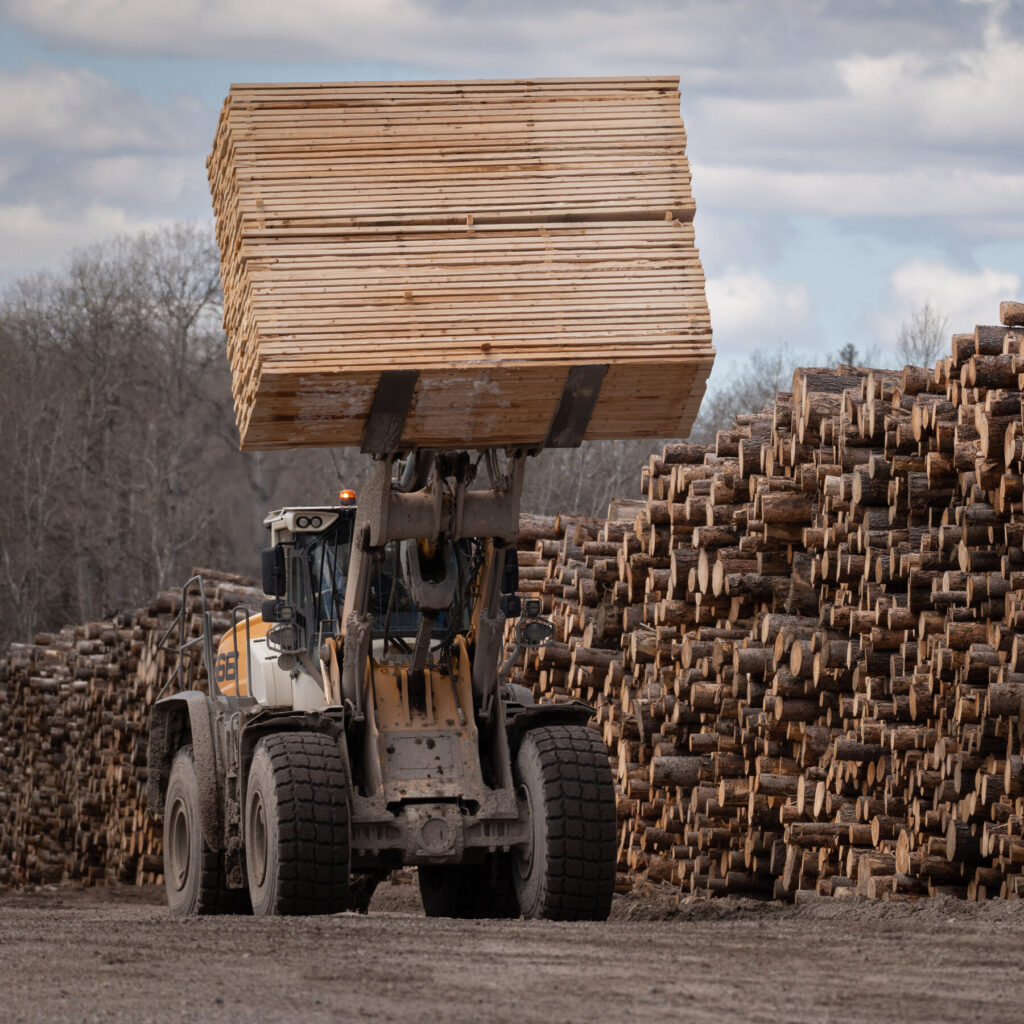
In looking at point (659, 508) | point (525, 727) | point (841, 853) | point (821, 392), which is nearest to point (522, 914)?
point (525, 727)

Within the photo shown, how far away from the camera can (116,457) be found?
4706 centimetres

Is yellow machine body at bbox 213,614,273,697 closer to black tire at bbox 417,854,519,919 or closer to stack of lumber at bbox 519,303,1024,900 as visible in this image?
black tire at bbox 417,854,519,919

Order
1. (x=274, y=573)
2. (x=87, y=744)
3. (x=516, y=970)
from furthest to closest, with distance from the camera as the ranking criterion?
(x=87, y=744) < (x=274, y=573) < (x=516, y=970)

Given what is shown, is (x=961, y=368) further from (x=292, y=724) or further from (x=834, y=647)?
(x=292, y=724)

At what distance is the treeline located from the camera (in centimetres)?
4472

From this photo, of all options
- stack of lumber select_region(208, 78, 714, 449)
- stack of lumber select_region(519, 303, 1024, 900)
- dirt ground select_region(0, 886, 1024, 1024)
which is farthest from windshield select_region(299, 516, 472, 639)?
stack of lumber select_region(519, 303, 1024, 900)

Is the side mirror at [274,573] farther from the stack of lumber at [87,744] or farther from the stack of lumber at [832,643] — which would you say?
the stack of lumber at [87,744]

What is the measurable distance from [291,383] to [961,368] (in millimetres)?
4232

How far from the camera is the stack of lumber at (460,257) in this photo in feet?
28.2

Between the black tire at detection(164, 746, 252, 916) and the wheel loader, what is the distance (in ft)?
0.09

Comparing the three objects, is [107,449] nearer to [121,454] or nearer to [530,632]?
[121,454]

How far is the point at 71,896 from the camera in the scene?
22.2 meters

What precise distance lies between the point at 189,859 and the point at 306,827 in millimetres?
2612

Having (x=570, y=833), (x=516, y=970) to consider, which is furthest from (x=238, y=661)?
(x=516, y=970)
